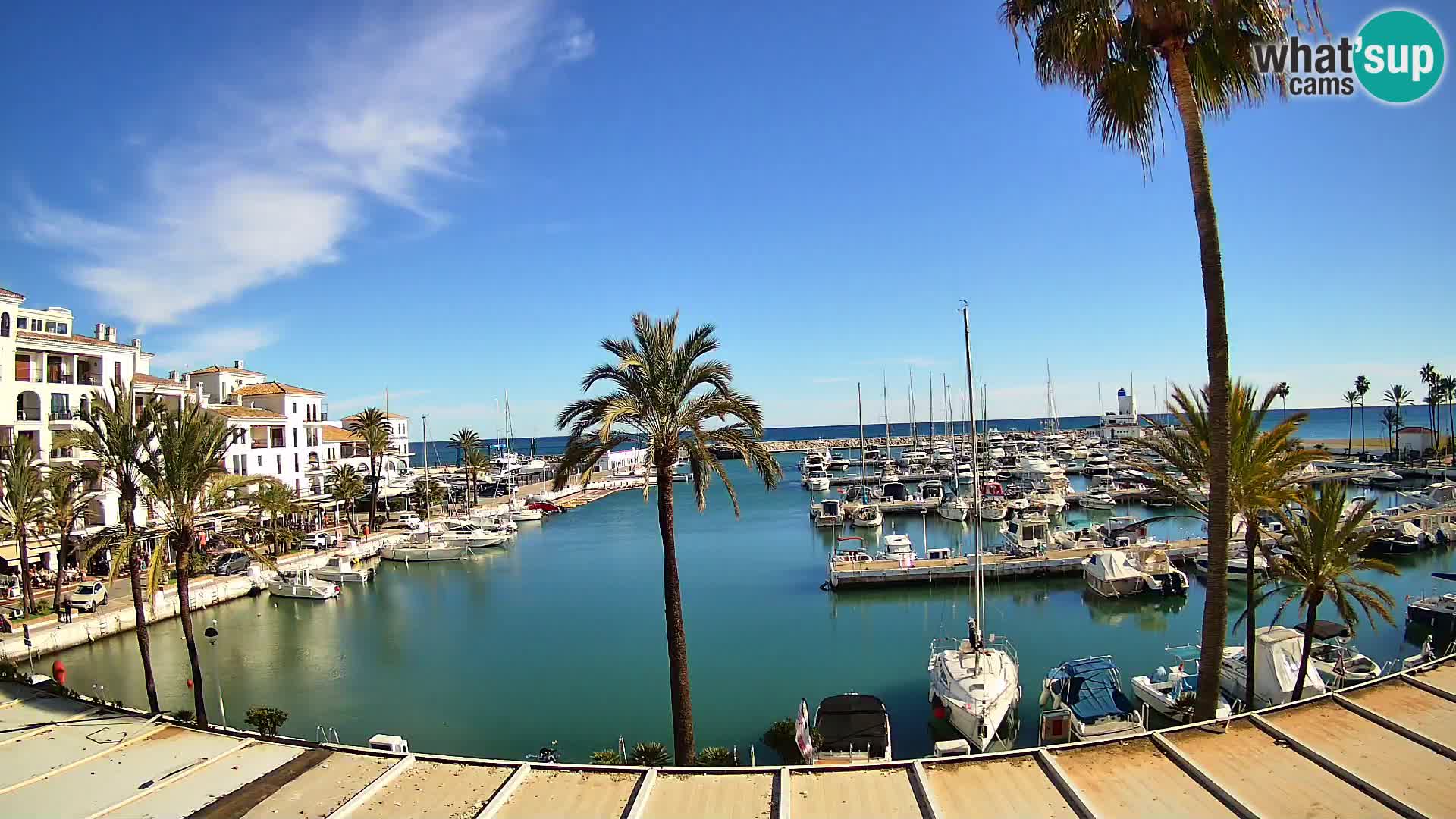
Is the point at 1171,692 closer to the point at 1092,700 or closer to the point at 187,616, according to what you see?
the point at 1092,700

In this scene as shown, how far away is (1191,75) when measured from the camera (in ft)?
38.4

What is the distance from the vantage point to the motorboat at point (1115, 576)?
123 feet

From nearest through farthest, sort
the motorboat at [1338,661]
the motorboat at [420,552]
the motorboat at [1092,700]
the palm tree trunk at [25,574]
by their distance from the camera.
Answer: the motorboat at [1092,700] → the motorboat at [1338,661] → the palm tree trunk at [25,574] → the motorboat at [420,552]

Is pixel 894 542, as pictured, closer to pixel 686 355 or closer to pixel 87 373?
pixel 686 355

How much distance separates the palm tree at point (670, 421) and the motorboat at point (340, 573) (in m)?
35.6

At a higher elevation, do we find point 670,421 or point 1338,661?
point 670,421

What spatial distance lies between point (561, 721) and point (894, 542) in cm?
2920

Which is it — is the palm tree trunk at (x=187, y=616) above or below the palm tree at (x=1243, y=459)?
below

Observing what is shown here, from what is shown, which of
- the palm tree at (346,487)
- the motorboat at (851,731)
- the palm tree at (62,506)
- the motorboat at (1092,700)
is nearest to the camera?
the motorboat at (851,731)

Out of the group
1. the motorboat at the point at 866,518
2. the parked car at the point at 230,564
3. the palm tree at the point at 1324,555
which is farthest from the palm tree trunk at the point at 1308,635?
the parked car at the point at 230,564

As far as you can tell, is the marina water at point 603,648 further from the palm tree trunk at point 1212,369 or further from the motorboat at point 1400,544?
the palm tree trunk at point 1212,369

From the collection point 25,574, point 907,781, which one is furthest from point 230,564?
point 907,781

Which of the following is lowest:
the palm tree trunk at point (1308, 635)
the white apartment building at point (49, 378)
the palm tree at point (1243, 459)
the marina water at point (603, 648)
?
the marina water at point (603, 648)

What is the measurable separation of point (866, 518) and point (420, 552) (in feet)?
116
